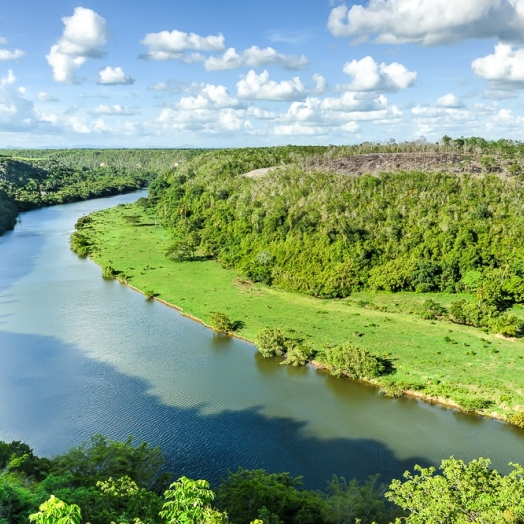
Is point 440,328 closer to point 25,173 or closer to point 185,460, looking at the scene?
point 185,460

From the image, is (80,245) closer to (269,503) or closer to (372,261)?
(372,261)

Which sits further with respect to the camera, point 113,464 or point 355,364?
point 355,364

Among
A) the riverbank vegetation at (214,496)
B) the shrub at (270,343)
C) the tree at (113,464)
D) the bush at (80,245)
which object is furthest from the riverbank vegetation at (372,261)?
the tree at (113,464)

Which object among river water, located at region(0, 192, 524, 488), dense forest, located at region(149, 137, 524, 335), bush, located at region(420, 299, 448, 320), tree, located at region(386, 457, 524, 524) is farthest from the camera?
dense forest, located at region(149, 137, 524, 335)

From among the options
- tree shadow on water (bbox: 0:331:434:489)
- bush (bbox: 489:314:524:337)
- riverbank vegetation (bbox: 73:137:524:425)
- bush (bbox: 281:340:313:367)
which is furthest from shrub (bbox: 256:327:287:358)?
bush (bbox: 489:314:524:337)

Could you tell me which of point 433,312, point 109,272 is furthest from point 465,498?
point 109,272

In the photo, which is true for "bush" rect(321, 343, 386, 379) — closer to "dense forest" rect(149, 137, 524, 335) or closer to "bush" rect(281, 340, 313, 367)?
"bush" rect(281, 340, 313, 367)

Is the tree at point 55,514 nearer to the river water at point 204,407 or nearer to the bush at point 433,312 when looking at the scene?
the river water at point 204,407
